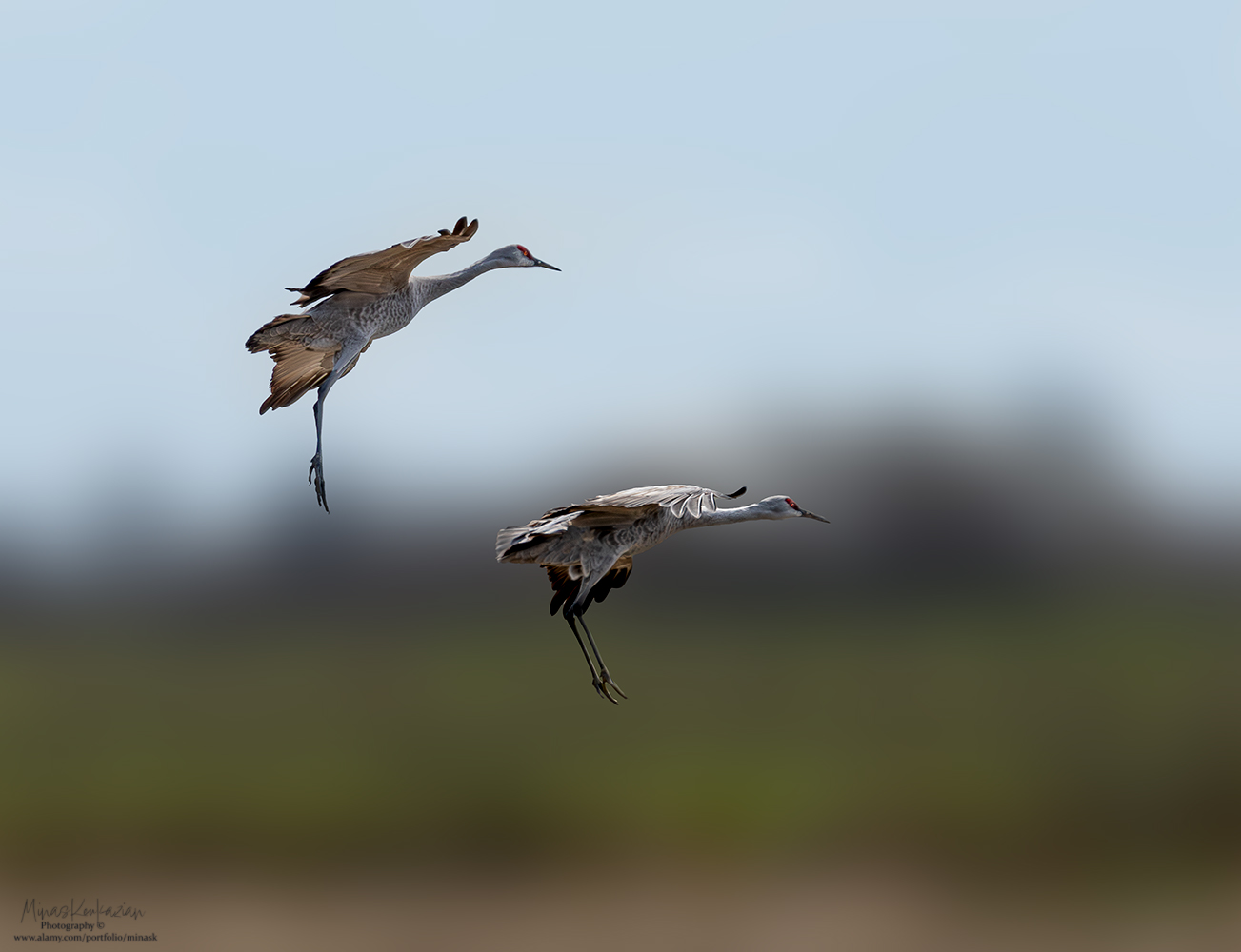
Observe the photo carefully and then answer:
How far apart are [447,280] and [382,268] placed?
0.69 meters

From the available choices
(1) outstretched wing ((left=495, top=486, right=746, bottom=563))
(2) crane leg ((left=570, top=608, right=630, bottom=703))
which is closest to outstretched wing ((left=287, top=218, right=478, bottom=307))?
(1) outstretched wing ((left=495, top=486, right=746, bottom=563))

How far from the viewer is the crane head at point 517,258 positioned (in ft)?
23.3

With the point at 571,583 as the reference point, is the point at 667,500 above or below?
above

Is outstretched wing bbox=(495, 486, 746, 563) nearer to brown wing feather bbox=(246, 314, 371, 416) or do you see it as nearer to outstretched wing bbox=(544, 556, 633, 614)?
outstretched wing bbox=(544, 556, 633, 614)

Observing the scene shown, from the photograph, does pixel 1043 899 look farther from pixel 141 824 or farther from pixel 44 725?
pixel 44 725

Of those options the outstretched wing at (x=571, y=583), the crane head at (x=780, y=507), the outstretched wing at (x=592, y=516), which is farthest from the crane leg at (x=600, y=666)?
the crane head at (x=780, y=507)

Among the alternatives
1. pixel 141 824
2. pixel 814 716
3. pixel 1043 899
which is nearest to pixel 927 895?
pixel 1043 899

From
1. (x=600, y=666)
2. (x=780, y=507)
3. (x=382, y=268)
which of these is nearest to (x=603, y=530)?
(x=600, y=666)

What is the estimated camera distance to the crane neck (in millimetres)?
6996

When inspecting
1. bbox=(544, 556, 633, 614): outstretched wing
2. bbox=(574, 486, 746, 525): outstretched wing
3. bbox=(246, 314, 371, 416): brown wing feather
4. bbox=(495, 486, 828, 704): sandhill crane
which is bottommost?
bbox=(544, 556, 633, 614): outstretched wing

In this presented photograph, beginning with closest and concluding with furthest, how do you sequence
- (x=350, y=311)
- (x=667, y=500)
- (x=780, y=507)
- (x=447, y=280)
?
(x=667, y=500) < (x=780, y=507) < (x=350, y=311) < (x=447, y=280)

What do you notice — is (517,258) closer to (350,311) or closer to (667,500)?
(350,311)

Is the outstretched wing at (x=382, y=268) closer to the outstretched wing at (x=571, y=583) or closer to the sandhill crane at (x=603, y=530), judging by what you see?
Result: the sandhill crane at (x=603, y=530)

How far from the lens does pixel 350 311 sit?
6.77 m
